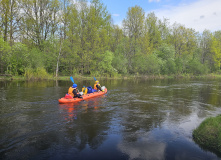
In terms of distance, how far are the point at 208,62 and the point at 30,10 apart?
4943 cm

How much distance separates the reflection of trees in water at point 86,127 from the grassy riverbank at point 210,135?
308cm

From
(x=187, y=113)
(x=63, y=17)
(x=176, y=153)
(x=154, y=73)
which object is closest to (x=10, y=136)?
(x=176, y=153)

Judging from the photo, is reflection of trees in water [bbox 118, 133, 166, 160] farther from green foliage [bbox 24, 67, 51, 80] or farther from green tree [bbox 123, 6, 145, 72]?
Answer: green tree [bbox 123, 6, 145, 72]

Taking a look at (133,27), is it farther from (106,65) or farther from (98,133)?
(98,133)

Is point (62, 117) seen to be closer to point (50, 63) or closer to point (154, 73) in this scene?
point (50, 63)

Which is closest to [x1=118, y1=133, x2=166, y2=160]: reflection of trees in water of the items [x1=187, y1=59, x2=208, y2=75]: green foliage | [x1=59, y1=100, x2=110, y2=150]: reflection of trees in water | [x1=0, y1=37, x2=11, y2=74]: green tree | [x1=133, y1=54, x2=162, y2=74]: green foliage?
[x1=59, y1=100, x2=110, y2=150]: reflection of trees in water

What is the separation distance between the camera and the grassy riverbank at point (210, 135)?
4.91 m

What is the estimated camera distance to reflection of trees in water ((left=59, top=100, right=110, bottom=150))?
5324mm

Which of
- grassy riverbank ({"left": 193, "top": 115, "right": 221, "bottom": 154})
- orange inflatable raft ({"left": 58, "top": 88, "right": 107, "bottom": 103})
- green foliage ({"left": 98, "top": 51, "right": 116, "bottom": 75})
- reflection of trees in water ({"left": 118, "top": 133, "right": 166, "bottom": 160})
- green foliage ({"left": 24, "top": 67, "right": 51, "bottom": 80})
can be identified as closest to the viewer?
reflection of trees in water ({"left": 118, "top": 133, "right": 166, "bottom": 160})

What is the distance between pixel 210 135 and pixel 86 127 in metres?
4.17

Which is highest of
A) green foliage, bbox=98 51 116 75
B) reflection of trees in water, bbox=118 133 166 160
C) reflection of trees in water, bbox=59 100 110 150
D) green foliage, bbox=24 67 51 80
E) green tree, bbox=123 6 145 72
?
green tree, bbox=123 6 145 72

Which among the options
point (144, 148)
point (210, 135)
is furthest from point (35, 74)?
point (210, 135)

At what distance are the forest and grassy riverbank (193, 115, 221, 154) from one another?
2206 cm

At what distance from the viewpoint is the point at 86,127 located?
6.47 metres
